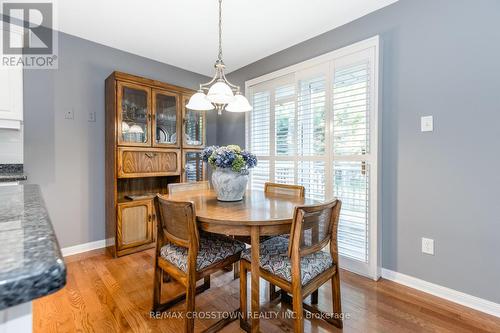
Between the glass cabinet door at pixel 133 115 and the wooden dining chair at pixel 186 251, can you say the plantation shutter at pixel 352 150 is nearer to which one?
the wooden dining chair at pixel 186 251

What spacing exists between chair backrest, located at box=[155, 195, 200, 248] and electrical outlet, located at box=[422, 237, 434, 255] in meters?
1.88

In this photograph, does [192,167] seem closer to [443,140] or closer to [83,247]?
Result: [83,247]

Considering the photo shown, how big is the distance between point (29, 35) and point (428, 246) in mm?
4287

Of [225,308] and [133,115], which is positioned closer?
[225,308]

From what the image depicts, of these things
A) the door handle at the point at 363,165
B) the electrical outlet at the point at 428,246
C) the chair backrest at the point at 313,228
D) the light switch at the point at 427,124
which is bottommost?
the electrical outlet at the point at 428,246

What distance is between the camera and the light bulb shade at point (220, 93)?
176cm

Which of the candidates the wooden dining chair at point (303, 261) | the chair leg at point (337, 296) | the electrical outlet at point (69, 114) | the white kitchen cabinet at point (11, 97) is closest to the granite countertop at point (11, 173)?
the white kitchen cabinet at point (11, 97)

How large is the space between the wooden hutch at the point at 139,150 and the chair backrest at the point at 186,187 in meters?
0.79

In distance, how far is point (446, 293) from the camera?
1.90 metres

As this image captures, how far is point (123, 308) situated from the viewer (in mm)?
1779

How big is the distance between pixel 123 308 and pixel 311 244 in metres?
1.48

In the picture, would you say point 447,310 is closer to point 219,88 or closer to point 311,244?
point 311,244

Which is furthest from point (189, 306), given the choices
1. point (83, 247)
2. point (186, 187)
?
point (83, 247)

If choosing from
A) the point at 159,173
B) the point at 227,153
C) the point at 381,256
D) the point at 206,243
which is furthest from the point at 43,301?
the point at 381,256
